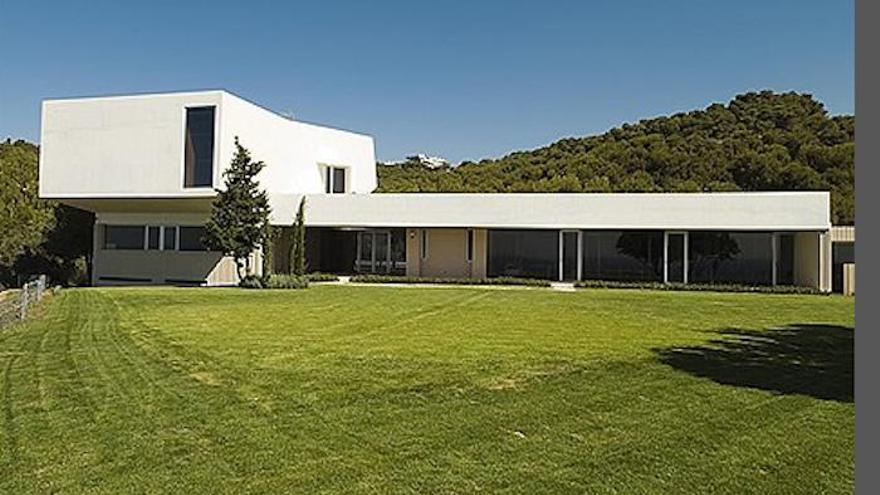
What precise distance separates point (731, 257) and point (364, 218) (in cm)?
1380

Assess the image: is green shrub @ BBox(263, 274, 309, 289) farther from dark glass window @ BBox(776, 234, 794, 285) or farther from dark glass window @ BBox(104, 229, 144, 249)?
dark glass window @ BBox(776, 234, 794, 285)

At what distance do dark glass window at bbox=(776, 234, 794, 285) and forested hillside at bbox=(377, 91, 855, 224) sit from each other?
804 centimetres

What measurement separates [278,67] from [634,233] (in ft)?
53.8

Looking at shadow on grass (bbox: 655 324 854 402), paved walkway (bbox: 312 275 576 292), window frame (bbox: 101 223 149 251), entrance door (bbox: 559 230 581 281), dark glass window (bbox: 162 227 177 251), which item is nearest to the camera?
shadow on grass (bbox: 655 324 854 402)

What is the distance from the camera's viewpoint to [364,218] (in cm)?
2841

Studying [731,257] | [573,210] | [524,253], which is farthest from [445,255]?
[731,257]

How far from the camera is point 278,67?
31.0m

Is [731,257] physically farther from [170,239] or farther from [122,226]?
[122,226]

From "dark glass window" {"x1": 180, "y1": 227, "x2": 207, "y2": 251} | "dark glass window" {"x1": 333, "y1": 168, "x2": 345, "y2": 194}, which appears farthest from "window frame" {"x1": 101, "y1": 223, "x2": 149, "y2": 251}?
"dark glass window" {"x1": 333, "y1": 168, "x2": 345, "y2": 194}

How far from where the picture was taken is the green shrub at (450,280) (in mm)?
26344

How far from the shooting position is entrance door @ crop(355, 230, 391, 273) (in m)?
30.5

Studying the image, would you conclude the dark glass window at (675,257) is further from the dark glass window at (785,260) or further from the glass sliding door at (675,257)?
the dark glass window at (785,260)

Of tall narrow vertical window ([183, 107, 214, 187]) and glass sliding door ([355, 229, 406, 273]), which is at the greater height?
tall narrow vertical window ([183, 107, 214, 187])

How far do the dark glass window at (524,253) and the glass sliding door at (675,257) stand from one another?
406cm
